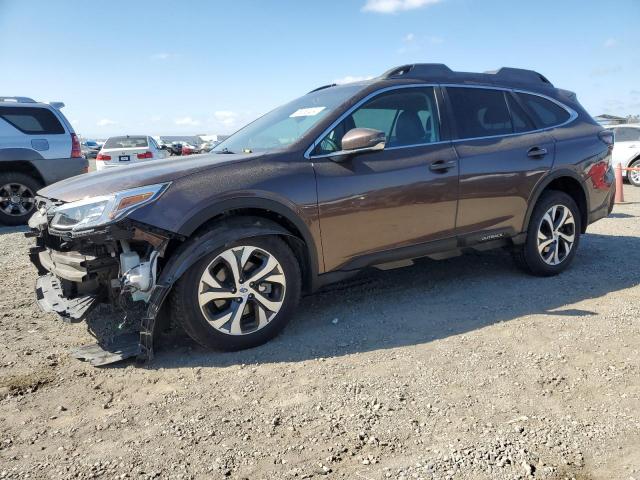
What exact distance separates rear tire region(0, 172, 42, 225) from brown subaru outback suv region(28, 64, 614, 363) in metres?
5.63

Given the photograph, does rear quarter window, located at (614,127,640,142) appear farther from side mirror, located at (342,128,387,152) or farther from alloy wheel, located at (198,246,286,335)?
alloy wheel, located at (198,246,286,335)

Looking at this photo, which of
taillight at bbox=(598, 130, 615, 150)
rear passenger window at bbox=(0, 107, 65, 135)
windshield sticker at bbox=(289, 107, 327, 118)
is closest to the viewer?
windshield sticker at bbox=(289, 107, 327, 118)

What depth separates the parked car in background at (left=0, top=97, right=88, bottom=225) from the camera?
28.0ft

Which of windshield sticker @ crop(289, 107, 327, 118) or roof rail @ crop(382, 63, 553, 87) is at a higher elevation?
roof rail @ crop(382, 63, 553, 87)

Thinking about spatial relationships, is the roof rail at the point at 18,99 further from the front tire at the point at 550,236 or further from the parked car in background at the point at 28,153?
the front tire at the point at 550,236

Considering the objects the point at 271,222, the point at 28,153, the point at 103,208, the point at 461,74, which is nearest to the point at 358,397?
the point at 271,222

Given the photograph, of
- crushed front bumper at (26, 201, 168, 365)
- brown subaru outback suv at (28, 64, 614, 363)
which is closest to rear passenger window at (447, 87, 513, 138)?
brown subaru outback suv at (28, 64, 614, 363)

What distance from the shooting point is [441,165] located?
4027mm

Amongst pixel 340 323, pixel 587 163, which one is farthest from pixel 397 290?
pixel 587 163

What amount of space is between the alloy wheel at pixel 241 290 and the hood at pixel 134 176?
23.1 inches

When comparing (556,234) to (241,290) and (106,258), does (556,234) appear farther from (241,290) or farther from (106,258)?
(106,258)

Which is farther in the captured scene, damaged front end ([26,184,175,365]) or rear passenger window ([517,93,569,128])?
rear passenger window ([517,93,569,128])

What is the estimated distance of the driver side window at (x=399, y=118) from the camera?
3817 millimetres

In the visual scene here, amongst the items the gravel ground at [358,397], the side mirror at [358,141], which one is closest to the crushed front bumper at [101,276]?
the gravel ground at [358,397]
